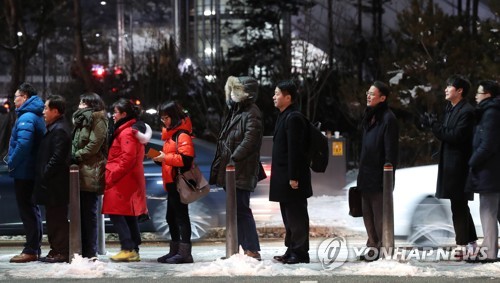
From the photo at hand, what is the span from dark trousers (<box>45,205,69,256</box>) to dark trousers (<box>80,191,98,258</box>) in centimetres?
22

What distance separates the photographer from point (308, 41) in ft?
105

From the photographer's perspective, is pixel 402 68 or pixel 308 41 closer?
pixel 402 68

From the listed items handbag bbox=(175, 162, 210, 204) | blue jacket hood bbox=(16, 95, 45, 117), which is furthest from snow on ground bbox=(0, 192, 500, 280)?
blue jacket hood bbox=(16, 95, 45, 117)

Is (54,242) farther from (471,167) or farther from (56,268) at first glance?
(471,167)

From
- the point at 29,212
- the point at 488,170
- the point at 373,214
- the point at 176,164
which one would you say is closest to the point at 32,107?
the point at 29,212

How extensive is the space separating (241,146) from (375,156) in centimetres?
137

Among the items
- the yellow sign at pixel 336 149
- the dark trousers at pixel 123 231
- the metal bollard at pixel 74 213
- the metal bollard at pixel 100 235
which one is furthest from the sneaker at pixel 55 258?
the yellow sign at pixel 336 149

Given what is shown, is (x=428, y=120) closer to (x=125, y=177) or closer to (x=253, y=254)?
(x=253, y=254)

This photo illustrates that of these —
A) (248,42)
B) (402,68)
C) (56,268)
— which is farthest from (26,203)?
(248,42)

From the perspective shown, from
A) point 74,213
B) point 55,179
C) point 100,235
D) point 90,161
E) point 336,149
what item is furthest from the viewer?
point 336,149

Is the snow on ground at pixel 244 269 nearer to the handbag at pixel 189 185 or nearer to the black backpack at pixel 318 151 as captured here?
the handbag at pixel 189 185

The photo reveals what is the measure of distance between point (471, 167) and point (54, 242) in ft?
14.0

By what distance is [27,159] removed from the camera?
32.3 feet

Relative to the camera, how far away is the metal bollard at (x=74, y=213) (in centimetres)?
920
